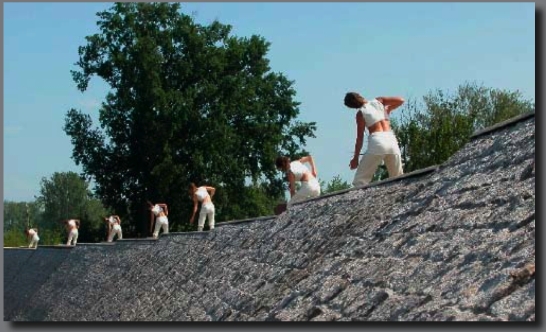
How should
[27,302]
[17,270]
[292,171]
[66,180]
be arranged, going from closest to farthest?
1. [292,171]
2. [27,302]
3. [17,270]
4. [66,180]

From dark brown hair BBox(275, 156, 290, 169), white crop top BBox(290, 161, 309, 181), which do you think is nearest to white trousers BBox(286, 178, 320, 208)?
white crop top BBox(290, 161, 309, 181)

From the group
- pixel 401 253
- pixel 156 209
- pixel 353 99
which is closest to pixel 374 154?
pixel 353 99

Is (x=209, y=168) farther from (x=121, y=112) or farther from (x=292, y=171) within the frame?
(x=292, y=171)

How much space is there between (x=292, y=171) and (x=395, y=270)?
7449 mm

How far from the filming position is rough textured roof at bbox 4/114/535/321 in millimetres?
4414

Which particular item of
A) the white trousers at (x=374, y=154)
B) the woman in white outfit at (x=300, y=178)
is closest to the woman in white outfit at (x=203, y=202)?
the woman in white outfit at (x=300, y=178)

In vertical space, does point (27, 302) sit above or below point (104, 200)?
below

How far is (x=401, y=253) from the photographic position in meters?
5.52

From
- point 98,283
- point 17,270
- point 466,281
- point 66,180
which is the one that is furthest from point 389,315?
point 66,180

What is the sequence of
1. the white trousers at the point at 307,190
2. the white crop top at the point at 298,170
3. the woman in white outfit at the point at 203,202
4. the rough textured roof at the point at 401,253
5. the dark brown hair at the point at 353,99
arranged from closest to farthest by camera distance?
the rough textured roof at the point at 401,253, the dark brown hair at the point at 353,99, the white trousers at the point at 307,190, the white crop top at the point at 298,170, the woman in white outfit at the point at 203,202

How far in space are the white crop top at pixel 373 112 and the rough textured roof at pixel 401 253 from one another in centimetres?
121

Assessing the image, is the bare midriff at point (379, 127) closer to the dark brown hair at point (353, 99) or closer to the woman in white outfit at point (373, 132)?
the woman in white outfit at point (373, 132)

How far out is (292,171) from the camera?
12719 mm

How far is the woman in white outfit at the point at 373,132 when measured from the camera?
9.78 metres
